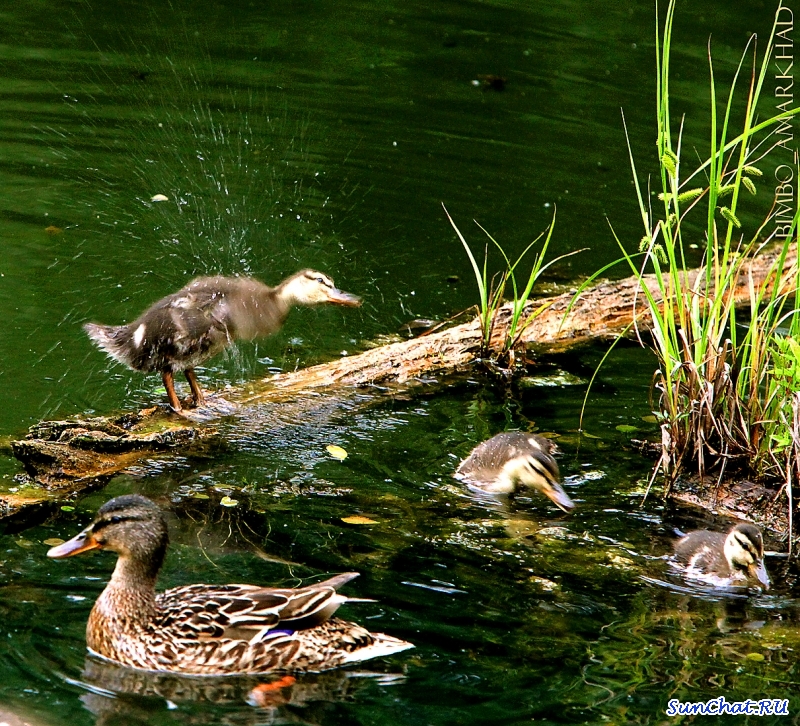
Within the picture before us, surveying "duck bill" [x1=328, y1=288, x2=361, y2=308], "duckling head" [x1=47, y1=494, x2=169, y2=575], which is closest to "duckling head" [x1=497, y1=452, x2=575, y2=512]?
"duck bill" [x1=328, y1=288, x2=361, y2=308]

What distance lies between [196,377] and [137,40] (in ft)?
21.7

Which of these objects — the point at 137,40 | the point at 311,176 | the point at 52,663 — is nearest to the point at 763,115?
the point at 311,176

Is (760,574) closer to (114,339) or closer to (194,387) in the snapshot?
(194,387)

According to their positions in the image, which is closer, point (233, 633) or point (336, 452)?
point (233, 633)

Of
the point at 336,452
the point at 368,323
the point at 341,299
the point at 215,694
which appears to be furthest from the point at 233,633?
the point at 368,323

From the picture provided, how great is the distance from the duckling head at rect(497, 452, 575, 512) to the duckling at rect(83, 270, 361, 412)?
1.74 meters

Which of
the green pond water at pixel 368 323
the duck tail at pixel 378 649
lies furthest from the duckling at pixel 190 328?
the duck tail at pixel 378 649

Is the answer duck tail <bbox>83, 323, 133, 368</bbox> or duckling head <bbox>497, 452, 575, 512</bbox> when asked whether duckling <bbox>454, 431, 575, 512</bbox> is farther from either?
duck tail <bbox>83, 323, 133, 368</bbox>

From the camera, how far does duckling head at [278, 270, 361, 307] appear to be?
6.81m

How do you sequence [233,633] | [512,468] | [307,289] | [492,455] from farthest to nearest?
[307,289] < [492,455] < [512,468] < [233,633]

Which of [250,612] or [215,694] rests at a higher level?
[250,612]

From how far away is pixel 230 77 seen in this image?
11.5 metres

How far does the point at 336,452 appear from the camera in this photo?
601 cm

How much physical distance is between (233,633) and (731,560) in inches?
82.5
